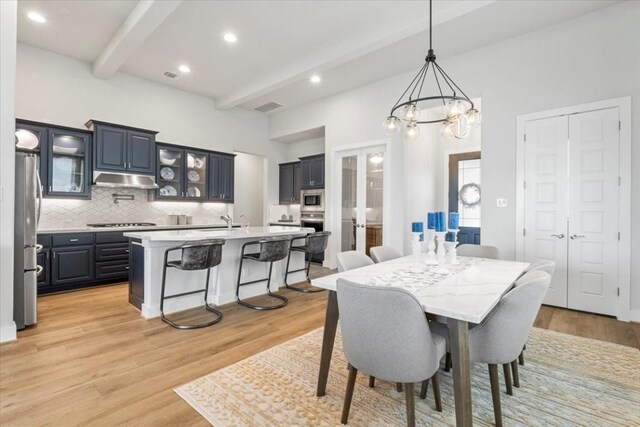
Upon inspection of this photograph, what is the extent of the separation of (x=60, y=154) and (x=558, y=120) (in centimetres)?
669

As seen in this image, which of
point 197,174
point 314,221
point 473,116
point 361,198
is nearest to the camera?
point 473,116

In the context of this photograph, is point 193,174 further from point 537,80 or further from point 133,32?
point 537,80

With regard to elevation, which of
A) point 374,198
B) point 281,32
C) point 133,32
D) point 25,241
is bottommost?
point 25,241

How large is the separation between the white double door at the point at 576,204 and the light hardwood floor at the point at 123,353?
1.08ft

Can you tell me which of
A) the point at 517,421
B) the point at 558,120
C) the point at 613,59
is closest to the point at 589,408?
the point at 517,421

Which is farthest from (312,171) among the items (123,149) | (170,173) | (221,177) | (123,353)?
(123,353)

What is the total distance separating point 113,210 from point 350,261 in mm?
4602

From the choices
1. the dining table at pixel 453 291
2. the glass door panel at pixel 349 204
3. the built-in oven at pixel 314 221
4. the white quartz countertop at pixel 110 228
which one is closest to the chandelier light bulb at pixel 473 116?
the dining table at pixel 453 291

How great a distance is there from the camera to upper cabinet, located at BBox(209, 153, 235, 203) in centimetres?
635

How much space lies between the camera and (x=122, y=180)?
198 inches

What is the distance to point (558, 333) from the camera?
306 centimetres

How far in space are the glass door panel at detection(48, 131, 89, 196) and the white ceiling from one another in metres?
1.30

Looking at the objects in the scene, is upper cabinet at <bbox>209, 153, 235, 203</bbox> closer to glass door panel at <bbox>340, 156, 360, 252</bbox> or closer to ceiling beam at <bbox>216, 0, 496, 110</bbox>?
ceiling beam at <bbox>216, 0, 496, 110</bbox>

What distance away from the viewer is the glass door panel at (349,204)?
598cm
